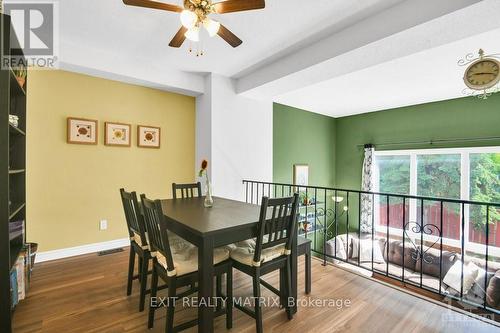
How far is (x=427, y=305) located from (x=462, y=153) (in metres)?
3.72

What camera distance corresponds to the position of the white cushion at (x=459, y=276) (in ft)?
11.3

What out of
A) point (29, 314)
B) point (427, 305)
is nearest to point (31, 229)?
point (29, 314)

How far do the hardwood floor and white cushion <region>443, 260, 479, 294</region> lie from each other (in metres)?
2.14

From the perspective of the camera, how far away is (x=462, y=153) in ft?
14.7

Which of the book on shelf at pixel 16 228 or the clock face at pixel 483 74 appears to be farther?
the clock face at pixel 483 74

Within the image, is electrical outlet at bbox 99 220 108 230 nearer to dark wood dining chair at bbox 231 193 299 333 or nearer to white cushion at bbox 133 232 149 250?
white cushion at bbox 133 232 149 250

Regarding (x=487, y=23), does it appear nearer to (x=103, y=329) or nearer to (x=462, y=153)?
(x=462, y=153)

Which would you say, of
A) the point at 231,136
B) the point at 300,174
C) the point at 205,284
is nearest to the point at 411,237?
the point at 300,174

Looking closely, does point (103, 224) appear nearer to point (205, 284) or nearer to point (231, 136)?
point (231, 136)

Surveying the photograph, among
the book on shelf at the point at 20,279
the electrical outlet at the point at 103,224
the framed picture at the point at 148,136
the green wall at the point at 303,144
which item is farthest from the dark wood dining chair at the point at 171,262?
the green wall at the point at 303,144

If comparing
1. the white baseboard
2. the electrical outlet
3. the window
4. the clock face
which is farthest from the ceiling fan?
the window

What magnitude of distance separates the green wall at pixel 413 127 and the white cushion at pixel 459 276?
2.13 metres

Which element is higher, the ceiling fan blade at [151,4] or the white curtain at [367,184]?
the ceiling fan blade at [151,4]

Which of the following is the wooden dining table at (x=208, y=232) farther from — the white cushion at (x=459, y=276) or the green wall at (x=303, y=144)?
the white cushion at (x=459, y=276)
